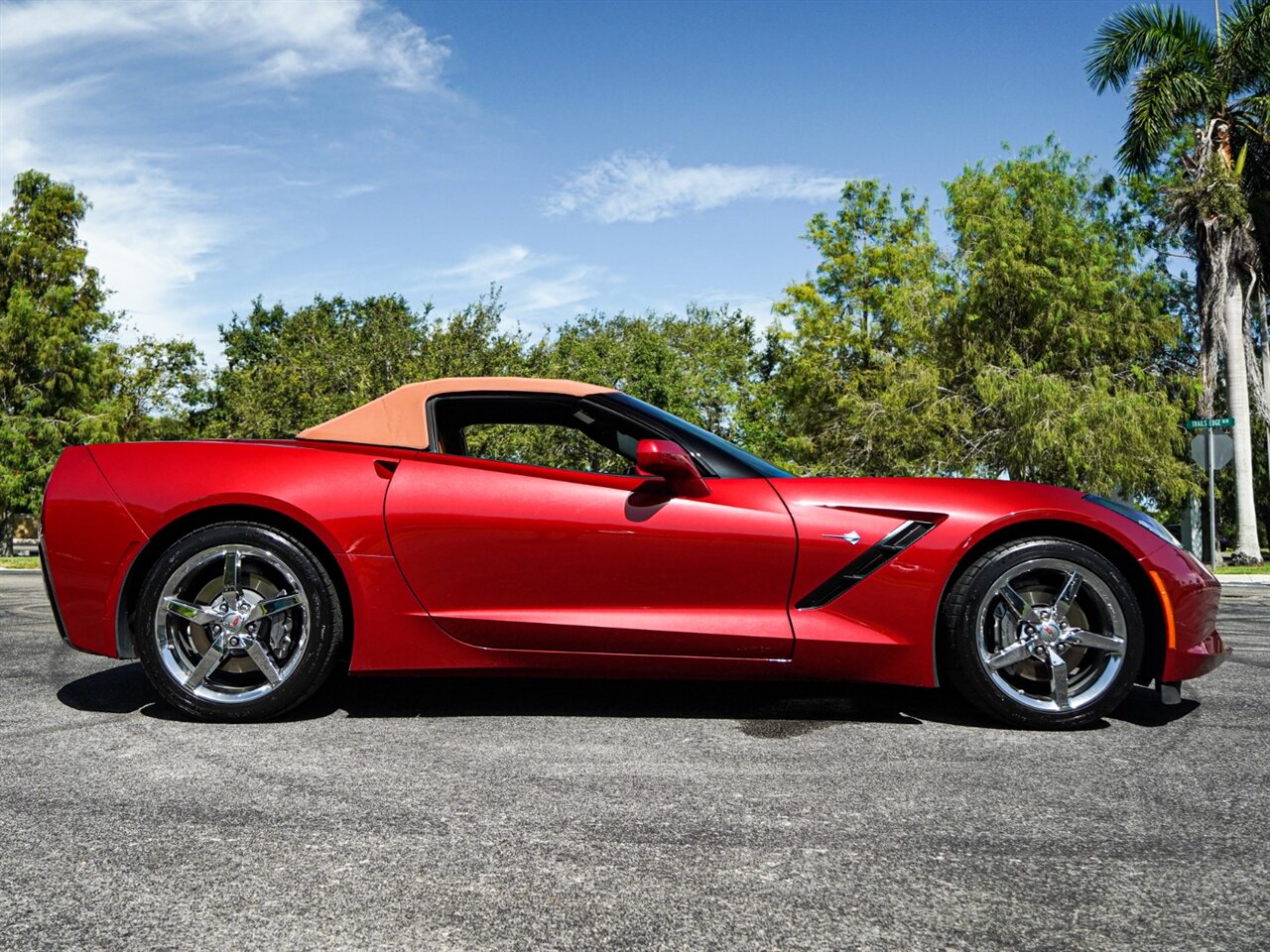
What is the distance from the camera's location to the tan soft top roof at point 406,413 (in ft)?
14.1

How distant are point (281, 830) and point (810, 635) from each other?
6.36 ft

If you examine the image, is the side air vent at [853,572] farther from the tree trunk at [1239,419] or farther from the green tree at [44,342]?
the green tree at [44,342]

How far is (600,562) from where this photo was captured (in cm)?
394

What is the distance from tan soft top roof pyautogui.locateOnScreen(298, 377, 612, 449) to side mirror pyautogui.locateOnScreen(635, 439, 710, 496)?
1.72 ft

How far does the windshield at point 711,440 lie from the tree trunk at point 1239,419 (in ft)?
72.9

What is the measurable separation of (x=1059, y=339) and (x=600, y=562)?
24396 millimetres

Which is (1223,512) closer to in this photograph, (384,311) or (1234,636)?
(384,311)

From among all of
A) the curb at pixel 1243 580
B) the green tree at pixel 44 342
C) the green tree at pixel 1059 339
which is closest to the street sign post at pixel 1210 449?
the curb at pixel 1243 580

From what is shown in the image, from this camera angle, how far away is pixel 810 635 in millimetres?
3883

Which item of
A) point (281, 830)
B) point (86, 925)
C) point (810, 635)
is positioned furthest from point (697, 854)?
point (810, 635)

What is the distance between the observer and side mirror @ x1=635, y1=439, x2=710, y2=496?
389 centimetres

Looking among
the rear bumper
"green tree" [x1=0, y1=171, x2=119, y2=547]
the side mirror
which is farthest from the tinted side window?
"green tree" [x1=0, y1=171, x2=119, y2=547]

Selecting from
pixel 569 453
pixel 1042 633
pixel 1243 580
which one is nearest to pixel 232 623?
pixel 569 453

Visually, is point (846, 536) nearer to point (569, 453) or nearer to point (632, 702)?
point (632, 702)
